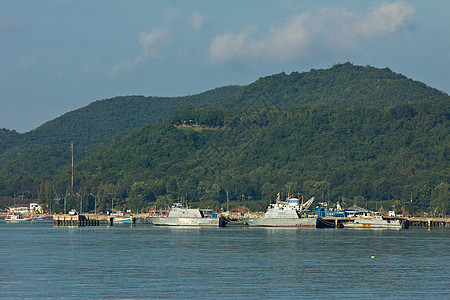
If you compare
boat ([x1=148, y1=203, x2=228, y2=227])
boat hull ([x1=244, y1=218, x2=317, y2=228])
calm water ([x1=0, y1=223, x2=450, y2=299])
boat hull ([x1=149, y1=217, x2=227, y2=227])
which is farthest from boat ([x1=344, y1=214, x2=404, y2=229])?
calm water ([x1=0, y1=223, x2=450, y2=299])

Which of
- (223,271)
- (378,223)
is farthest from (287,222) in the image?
(223,271)

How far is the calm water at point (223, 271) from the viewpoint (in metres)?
57.1

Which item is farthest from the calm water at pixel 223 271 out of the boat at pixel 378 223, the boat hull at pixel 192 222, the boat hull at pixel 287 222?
the boat at pixel 378 223

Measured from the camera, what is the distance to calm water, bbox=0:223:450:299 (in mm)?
57062

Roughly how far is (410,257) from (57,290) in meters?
48.8

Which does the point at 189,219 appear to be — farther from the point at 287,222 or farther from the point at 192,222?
the point at 287,222

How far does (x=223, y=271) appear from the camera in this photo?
71.1 m

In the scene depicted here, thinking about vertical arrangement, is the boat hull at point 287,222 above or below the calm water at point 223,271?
above

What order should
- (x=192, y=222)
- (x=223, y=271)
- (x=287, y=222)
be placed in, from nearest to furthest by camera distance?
(x=223, y=271), (x=287, y=222), (x=192, y=222)

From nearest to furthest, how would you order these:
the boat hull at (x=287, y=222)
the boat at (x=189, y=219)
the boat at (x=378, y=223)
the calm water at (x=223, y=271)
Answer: the calm water at (x=223, y=271), the boat hull at (x=287, y=222), the boat at (x=189, y=219), the boat at (x=378, y=223)

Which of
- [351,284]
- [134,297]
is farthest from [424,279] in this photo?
[134,297]

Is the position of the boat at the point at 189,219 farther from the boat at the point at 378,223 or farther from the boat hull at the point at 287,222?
the boat at the point at 378,223

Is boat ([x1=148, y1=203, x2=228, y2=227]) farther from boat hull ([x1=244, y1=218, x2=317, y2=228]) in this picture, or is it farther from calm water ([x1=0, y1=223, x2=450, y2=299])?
calm water ([x1=0, y1=223, x2=450, y2=299])

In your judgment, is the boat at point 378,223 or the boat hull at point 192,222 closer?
the boat hull at point 192,222
